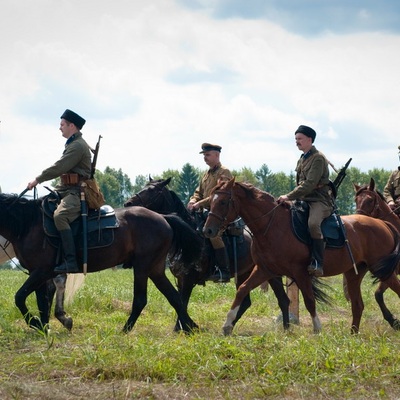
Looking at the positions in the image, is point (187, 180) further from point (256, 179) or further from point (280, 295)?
point (280, 295)

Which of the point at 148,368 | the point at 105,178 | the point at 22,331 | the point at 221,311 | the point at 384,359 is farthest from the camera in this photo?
the point at 105,178

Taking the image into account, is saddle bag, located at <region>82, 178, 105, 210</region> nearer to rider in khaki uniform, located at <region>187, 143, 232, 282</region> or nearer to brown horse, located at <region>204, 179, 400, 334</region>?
brown horse, located at <region>204, 179, 400, 334</region>

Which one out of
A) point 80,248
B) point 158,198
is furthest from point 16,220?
point 158,198

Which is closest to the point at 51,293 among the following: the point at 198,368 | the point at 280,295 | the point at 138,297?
the point at 138,297

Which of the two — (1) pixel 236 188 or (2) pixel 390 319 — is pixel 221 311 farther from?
(1) pixel 236 188

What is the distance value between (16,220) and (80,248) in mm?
955

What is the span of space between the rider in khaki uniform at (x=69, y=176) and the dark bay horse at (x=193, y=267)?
1.84 meters

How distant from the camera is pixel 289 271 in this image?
1112cm

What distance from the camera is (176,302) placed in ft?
36.8

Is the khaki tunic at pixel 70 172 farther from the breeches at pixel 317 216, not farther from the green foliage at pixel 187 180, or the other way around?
the green foliage at pixel 187 180

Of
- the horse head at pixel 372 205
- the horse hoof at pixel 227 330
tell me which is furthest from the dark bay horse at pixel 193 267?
the horse head at pixel 372 205

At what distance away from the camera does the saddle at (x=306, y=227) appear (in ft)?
36.8

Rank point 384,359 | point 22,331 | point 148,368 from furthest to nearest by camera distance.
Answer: point 22,331
point 384,359
point 148,368

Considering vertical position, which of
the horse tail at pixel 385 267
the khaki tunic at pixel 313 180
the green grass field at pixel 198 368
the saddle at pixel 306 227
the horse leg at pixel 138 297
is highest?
the khaki tunic at pixel 313 180
